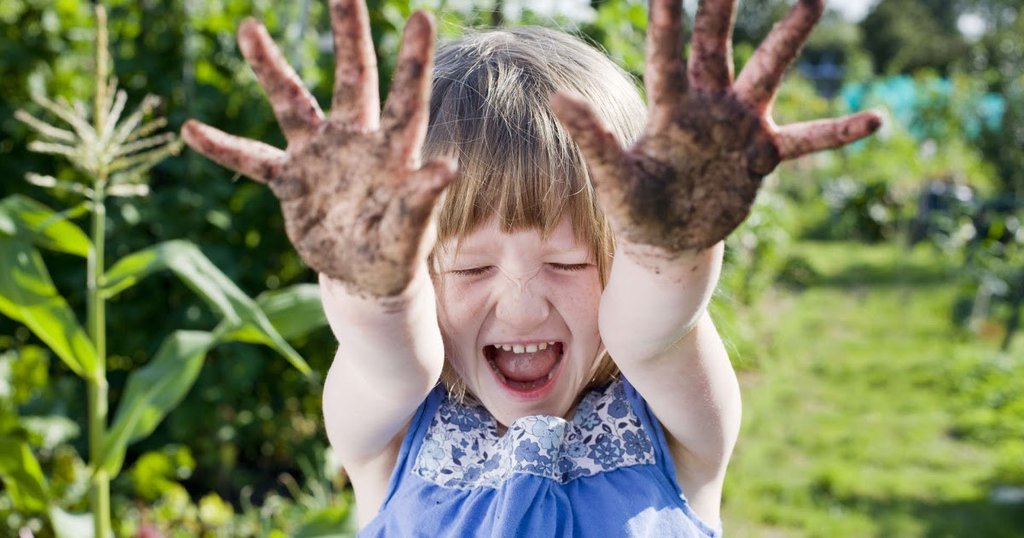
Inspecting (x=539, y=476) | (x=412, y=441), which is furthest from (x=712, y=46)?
(x=412, y=441)

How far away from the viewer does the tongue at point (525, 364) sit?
1255mm

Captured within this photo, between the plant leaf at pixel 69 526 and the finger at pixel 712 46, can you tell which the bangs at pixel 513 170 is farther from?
the plant leaf at pixel 69 526

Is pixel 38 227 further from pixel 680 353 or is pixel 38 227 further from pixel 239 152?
pixel 680 353

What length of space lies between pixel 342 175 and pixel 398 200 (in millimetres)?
66

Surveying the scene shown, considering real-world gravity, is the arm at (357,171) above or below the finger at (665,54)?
below

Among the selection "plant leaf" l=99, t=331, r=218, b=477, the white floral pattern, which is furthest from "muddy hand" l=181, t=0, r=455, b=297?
"plant leaf" l=99, t=331, r=218, b=477

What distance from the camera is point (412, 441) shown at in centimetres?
133

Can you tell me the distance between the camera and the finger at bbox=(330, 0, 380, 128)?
923mm

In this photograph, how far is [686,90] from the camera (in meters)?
0.93

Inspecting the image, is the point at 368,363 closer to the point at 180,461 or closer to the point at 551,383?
the point at 551,383

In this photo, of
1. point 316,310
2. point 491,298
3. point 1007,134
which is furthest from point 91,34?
point 1007,134

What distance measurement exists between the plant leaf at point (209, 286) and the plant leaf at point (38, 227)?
96 millimetres

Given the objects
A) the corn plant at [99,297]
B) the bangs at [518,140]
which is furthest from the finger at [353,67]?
the corn plant at [99,297]

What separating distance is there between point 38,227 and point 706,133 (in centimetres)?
160
